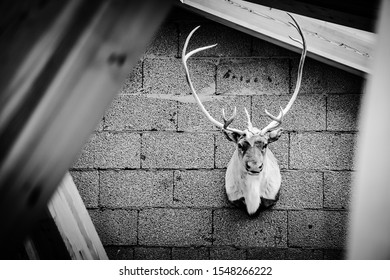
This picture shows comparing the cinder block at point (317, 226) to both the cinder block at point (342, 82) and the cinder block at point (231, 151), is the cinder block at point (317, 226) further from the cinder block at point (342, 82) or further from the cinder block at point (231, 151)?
A: the cinder block at point (342, 82)

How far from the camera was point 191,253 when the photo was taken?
1825 millimetres

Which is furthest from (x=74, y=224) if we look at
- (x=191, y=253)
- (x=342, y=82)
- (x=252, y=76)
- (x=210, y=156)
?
(x=342, y=82)


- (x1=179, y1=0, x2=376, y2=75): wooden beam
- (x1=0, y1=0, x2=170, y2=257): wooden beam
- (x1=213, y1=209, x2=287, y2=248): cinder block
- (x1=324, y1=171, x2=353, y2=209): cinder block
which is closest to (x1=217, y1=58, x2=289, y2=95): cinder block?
(x1=179, y1=0, x2=376, y2=75): wooden beam

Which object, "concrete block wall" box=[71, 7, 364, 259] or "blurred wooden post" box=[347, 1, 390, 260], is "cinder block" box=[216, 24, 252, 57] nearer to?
"concrete block wall" box=[71, 7, 364, 259]

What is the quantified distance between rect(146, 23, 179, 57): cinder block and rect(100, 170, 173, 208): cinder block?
1.98 ft

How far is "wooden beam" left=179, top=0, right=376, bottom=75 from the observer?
5.38 feet

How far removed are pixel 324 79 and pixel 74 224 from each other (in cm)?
133

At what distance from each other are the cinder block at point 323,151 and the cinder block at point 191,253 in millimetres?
593

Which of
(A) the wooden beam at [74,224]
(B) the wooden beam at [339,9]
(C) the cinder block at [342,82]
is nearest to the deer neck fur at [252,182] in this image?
(C) the cinder block at [342,82]

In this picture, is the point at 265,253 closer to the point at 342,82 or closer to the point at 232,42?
the point at 342,82

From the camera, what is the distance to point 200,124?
1.87 m

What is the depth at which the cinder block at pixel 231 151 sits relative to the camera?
185 cm
